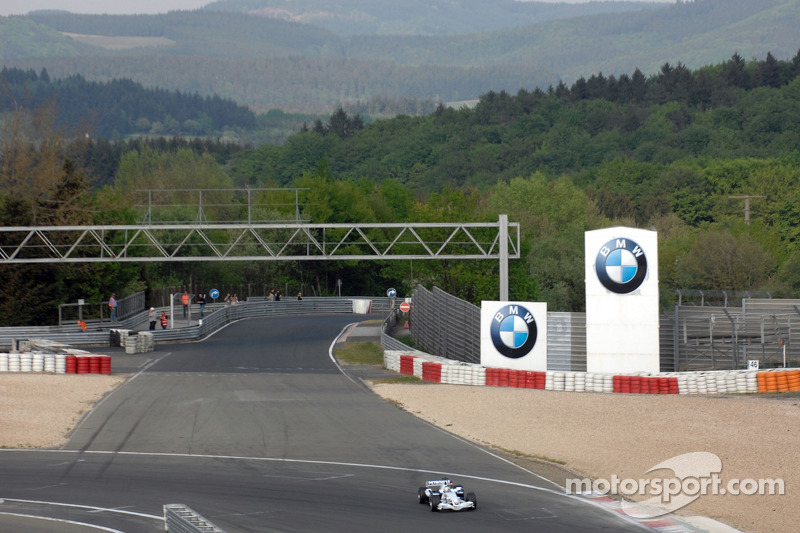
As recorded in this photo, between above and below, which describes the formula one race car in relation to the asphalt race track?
above

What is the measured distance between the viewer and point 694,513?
64.9 ft

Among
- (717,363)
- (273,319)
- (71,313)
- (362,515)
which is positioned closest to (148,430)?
(362,515)

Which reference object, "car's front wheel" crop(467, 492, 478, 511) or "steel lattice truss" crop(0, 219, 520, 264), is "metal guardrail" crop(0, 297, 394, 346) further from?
"car's front wheel" crop(467, 492, 478, 511)

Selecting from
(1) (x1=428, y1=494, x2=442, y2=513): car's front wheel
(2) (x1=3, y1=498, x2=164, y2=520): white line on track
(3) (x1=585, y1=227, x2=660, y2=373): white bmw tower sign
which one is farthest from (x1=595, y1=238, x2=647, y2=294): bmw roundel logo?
(2) (x1=3, y1=498, x2=164, y2=520): white line on track

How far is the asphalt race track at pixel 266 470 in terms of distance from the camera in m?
19.5

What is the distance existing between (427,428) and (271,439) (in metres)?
4.68

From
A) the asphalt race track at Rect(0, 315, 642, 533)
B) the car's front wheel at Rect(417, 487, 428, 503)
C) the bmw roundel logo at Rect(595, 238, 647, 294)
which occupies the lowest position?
the asphalt race track at Rect(0, 315, 642, 533)

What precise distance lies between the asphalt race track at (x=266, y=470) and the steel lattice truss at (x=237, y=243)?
16.3 m

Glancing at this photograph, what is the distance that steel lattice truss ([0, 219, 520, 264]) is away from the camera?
54656mm

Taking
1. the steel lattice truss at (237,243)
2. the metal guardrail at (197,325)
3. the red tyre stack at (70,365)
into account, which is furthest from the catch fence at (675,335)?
the red tyre stack at (70,365)

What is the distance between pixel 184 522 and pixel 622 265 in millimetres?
23335

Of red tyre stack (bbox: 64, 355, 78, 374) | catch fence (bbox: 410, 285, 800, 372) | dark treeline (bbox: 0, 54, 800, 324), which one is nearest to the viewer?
catch fence (bbox: 410, 285, 800, 372)

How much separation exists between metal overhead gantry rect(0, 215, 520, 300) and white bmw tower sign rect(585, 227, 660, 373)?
42.3 ft

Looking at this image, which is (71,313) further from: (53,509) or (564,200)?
(564,200)
